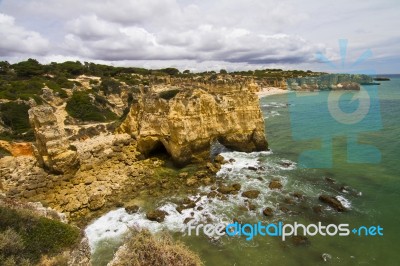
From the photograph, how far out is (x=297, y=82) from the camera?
10369cm

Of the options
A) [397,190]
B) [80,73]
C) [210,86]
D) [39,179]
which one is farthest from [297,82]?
[39,179]

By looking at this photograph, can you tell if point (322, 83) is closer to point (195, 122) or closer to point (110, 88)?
point (110, 88)

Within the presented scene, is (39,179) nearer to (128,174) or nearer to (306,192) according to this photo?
(128,174)

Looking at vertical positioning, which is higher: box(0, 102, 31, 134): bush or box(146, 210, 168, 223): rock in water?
box(0, 102, 31, 134): bush

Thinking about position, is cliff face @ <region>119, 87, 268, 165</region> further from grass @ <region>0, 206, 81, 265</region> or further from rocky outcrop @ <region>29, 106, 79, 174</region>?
grass @ <region>0, 206, 81, 265</region>

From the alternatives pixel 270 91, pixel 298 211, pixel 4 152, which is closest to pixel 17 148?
pixel 4 152

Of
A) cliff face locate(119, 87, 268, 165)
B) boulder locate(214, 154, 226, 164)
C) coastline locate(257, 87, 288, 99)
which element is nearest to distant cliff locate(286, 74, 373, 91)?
coastline locate(257, 87, 288, 99)

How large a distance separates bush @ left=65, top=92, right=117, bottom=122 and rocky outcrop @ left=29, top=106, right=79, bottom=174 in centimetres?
1334

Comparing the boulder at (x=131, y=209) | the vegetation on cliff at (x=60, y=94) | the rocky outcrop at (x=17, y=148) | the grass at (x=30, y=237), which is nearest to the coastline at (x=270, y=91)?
the vegetation on cliff at (x=60, y=94)

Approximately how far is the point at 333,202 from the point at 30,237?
1501 cm

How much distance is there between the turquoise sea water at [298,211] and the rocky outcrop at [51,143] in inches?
198

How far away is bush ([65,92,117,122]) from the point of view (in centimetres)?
3061

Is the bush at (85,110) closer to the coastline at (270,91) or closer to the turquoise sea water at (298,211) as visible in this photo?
the turquoise sea water at (298,211)

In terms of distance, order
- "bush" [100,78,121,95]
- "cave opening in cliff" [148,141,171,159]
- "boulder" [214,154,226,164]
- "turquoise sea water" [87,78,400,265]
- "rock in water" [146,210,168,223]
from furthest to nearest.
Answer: "bush" [100,78,121,95] → "cave opening in cliff" [148,141,171,159] → "boulder" [214,154,226,164] → "rock in water" [146,210,168,223] → "turquoise sea water" [87,78,400,265]
